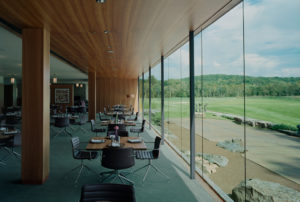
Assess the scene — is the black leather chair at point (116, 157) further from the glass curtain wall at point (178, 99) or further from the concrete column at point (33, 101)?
the glass curtain wall at point (178, 99)

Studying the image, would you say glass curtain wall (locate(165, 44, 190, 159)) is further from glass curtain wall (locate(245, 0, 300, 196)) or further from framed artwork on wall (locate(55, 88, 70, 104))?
framed artwork on wall (locate(55, 88, 70, 104))

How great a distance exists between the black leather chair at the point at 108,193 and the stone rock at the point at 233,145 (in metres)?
1.71

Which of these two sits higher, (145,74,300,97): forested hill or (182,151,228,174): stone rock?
(145,74,300,97): forested hill

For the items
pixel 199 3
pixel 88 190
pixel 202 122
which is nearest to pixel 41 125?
pixel 88 190

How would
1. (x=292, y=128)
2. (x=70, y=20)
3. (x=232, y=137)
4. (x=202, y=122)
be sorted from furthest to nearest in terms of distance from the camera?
(x=202, y=122)
(x=70, y=20)
(x=232, y=137)
(x=292, y=128)

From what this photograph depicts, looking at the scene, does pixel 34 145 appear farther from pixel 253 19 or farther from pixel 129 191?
pixel 253 19

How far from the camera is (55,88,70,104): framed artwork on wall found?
19.1 meters

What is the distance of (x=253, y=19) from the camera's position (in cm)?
261

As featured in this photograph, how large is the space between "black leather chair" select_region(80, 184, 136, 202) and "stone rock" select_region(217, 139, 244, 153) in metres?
1.71

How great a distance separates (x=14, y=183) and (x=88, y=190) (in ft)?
9.14

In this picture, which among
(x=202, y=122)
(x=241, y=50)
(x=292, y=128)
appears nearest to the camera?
(x=292, y=128)

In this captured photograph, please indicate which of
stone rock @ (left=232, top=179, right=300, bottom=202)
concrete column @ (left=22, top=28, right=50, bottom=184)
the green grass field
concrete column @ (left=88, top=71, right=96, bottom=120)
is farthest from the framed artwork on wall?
stone rock @ (left=232, top=179, right=300, bottom=202)

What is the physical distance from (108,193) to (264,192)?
177 centimetres

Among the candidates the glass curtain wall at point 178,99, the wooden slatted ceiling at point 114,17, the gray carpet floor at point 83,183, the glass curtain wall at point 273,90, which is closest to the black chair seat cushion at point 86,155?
the gray carpet floor at point 83,183
